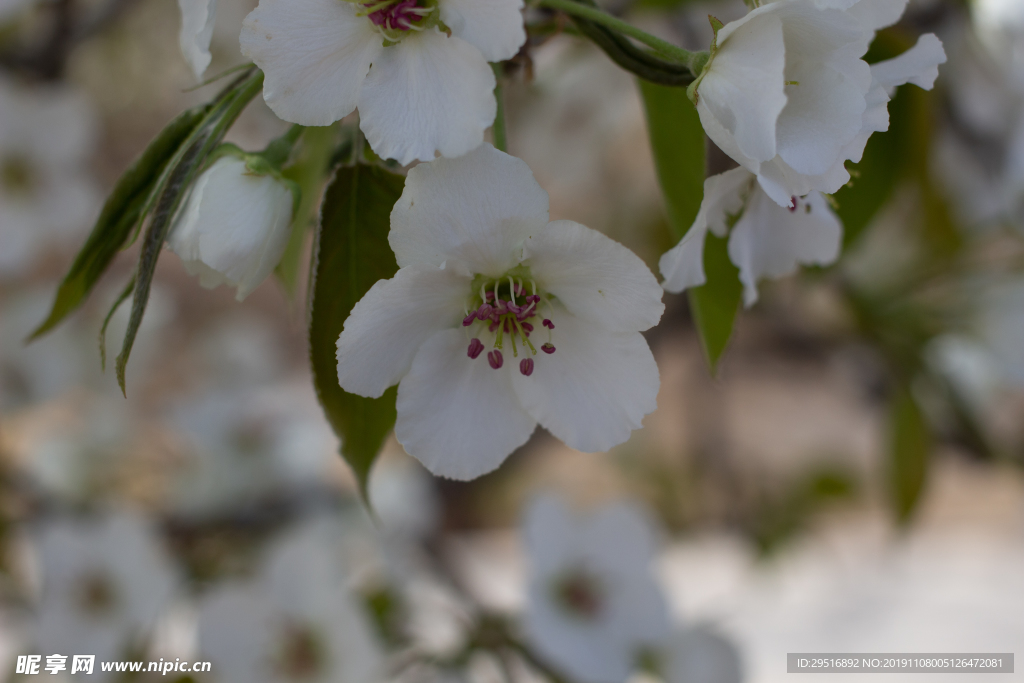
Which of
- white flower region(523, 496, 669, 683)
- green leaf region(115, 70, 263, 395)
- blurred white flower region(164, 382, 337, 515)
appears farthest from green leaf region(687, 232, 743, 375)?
blurred white flower region(164, 382, 337, 515)

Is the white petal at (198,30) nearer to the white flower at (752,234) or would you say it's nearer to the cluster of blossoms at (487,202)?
the cluster of blossoms at (487,202)

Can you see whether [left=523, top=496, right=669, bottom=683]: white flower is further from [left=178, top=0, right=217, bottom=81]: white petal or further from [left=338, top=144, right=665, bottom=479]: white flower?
[left=178, top=0, right=217, bottom=81]: white petal

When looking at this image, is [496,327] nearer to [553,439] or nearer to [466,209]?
[466,209]

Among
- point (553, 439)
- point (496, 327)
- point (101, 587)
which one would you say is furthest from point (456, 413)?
point (553, 439)

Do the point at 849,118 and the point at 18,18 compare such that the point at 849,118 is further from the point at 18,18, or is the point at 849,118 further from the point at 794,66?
the point at 18,18

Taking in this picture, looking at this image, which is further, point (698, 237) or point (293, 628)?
point (293, 628)

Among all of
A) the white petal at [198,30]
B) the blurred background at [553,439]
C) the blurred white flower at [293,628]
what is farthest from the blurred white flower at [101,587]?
the white petal at [198,30]

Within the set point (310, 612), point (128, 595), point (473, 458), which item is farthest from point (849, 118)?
point (128, 595)
